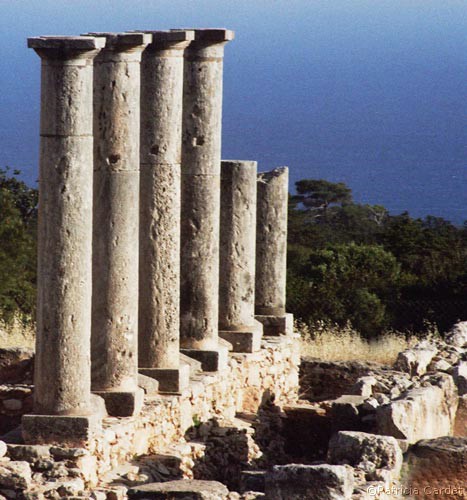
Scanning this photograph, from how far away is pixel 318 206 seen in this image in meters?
96.2

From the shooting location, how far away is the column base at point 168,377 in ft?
58.2

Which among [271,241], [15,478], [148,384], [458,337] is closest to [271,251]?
[271,241]

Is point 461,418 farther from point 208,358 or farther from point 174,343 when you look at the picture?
point 174,343

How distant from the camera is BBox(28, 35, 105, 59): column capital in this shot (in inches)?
576

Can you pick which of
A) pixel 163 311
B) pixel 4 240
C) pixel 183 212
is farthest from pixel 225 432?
pixel 4 240

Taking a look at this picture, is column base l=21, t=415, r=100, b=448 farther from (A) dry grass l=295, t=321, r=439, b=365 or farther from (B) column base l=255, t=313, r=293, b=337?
(A) dry grass l=295, t=321, r=439, b=365

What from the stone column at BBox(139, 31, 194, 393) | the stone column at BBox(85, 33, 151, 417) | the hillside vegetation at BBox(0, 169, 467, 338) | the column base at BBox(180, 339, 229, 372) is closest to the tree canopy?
the hillside vegetation at BBox(0, 169, 467, 338)

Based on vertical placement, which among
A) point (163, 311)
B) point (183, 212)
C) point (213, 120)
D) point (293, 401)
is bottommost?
point (293, 401)

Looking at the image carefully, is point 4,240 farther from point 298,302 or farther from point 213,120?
point 213,120

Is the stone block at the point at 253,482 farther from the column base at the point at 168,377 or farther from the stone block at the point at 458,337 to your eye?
the stone block at the point at 458,337

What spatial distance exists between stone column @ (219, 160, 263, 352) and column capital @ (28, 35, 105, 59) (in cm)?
674

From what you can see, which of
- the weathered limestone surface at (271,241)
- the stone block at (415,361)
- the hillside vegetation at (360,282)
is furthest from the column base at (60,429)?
the hillside vegetation at (360,282)

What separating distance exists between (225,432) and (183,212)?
3347 mm

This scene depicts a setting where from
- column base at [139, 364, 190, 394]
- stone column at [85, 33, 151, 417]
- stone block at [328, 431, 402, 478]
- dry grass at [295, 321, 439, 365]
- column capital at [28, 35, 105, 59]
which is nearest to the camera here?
stone block at [328, 431, 402, 478]
